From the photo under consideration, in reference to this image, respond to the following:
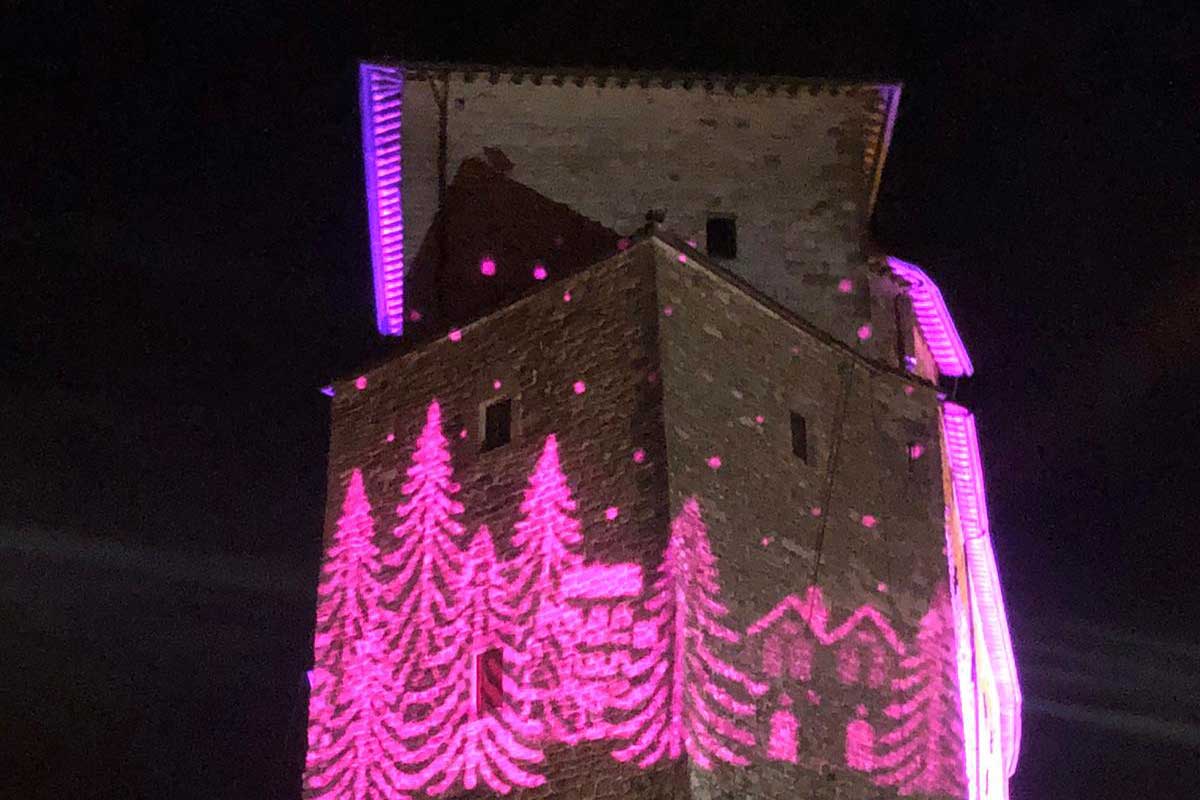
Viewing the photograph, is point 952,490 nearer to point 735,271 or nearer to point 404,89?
point 735,271

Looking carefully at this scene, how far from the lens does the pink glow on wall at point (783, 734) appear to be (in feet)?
34.3

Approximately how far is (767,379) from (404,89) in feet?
15.5

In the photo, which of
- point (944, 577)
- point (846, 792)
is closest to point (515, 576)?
point (846, 792)

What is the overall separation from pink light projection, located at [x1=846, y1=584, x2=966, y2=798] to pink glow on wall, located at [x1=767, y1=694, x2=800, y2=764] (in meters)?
0.61

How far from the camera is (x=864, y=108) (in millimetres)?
13789

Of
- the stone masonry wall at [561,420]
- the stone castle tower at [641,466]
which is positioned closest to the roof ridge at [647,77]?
the stone castle tower at [641,466]

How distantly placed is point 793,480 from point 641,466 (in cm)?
161

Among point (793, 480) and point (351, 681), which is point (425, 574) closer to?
point (351, 681)

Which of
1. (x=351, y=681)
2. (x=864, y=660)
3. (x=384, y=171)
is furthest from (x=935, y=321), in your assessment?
(x=351, y=681)

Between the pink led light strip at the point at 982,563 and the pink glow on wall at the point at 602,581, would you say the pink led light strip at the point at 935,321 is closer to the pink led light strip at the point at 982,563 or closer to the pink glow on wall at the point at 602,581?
the pink led light strip at the point at 982,563

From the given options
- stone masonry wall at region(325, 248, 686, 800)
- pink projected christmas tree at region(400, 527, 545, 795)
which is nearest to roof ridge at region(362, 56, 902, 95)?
stone masonry wall at region(325, 248, 686, 800)

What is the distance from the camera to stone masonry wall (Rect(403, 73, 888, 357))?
43.7ft

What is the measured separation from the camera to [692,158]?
13.5m

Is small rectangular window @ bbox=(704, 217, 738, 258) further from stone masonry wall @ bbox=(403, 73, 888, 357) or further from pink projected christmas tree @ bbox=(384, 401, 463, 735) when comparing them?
pink projected christmas tree @ bbox=(384, 401, 463, 735)
